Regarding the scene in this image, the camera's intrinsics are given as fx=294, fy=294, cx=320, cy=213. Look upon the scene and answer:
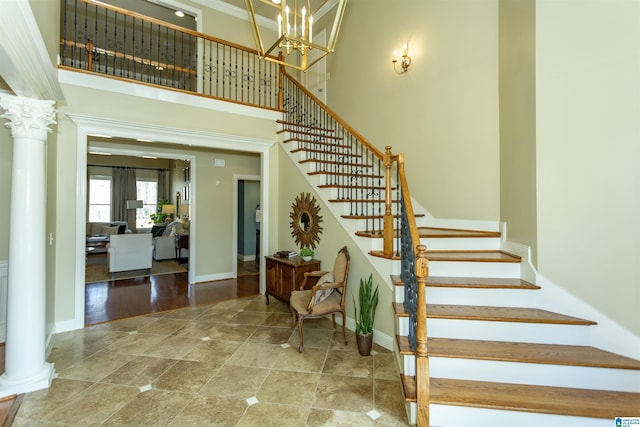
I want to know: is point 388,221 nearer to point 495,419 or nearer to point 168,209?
point 495,419

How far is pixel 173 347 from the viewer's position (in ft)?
10.5

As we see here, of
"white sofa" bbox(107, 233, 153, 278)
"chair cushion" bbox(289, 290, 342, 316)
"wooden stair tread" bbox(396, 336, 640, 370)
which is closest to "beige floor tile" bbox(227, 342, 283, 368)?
"chair cushion" bbox(289, 290, 342, 316)

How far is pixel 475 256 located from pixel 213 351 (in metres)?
2.91

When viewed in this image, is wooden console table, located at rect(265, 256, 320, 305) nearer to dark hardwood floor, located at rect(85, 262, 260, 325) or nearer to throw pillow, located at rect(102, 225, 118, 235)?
dark hardwood floor, located at rect(85, 262, 260, 325)

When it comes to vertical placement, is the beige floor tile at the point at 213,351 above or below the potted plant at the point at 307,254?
below

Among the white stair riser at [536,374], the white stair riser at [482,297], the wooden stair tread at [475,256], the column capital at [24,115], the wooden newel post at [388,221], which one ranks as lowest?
the white stair riser at [536,374]

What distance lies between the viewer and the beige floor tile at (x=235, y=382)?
2408mm

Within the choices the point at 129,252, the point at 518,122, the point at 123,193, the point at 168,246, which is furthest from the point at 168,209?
the point at 518,122

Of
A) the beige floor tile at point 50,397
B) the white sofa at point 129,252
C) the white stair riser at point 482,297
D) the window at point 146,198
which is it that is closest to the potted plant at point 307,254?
the white stair riser at point 482,297

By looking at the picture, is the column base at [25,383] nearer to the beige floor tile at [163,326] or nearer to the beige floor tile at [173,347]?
the beige floor tile at [173,347]

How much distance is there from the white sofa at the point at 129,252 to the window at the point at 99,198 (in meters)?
5.33

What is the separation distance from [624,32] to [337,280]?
3277 mm

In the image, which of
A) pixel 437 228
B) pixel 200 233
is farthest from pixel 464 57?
pixel 200 233

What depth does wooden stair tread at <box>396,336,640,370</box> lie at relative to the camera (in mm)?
2008
